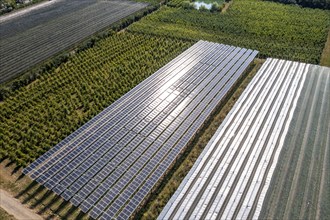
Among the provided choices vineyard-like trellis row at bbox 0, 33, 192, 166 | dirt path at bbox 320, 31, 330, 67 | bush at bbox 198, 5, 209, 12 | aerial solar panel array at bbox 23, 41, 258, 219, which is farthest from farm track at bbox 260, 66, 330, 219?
bush at bbox 198, 5, 209, 12

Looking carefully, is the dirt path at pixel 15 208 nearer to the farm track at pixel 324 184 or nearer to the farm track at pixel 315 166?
the farm track at pixel 315 166

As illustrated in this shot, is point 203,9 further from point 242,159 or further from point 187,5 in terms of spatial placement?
→ point 242,159

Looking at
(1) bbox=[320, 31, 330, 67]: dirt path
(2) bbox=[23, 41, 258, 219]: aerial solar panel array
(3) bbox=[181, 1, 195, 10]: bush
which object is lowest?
(1) bbox=[320, 31, 330, 67]: dirt path

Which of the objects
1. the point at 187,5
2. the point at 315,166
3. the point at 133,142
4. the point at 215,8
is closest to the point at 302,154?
the point at 315,166

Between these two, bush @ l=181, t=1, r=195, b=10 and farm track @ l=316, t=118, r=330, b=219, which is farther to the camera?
bush @ l=181, t=1, r=195, b=10

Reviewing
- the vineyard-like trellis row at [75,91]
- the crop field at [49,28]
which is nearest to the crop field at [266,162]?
the vineyard-like trellis row at [75,91]

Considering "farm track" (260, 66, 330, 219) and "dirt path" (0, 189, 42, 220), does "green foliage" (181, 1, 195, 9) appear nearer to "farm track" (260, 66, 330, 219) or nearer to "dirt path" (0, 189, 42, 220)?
"farm track" (260, 66, 330, 219)
